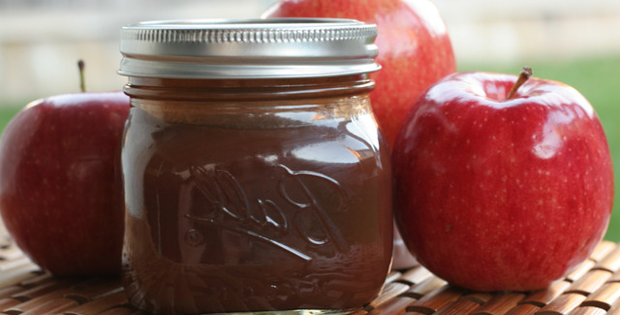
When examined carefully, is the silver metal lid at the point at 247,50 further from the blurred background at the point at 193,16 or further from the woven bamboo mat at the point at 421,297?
the blurred background at the point at 193,16

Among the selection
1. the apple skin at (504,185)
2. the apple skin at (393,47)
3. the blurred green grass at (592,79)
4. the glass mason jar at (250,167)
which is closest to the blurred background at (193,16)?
the blurred green grass at (592,79)

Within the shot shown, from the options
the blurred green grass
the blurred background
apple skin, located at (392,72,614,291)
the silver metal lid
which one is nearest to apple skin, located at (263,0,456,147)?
apple skin, located at (392,72,614,291)

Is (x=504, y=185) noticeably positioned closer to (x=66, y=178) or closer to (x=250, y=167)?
(x=250, y=167)

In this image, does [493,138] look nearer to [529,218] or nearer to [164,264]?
[529,218]

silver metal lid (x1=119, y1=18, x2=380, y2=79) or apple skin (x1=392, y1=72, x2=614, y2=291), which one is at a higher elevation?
silver metal lid (x1=119, y1=18, x2=380, y2=79)

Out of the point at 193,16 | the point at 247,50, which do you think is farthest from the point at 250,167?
the point at 193,16

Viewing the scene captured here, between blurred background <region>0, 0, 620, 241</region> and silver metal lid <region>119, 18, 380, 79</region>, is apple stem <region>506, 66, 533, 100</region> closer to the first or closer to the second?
silver metal lid <region>119, 18, 380, 79</region>

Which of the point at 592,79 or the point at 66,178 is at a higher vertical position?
the point at 66,178
